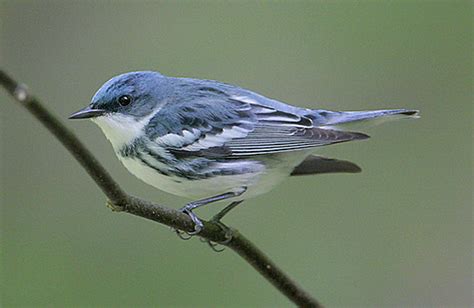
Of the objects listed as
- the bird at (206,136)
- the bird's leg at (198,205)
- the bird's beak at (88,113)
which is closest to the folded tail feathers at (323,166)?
the bird at (206,136)

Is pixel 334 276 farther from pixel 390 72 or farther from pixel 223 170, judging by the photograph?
pixel 223 170

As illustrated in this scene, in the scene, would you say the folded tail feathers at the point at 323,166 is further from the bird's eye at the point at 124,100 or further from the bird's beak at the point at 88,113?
the bird's beak at the point at 88,113

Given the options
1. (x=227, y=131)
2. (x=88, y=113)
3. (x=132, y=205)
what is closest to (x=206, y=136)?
(x=227, y=131)

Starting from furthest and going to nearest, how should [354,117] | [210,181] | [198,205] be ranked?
[354,117], [210,181], [198,205]

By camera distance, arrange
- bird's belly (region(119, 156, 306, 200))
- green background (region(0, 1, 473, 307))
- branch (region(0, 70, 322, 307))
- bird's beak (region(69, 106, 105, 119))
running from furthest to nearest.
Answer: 1. green background (region(0, 1, 473, 307))
2. bird's belly (region(119, 156, 306, 200))
3. bird's beak (region(69, 106, 105, 119))
4. branch (region(0, 70, 322, 307))

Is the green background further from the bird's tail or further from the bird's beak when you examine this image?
the bird's beak

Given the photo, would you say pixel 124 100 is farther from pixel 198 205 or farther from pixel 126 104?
pixel 198 205

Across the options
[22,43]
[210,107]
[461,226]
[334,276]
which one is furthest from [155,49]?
[210,107]

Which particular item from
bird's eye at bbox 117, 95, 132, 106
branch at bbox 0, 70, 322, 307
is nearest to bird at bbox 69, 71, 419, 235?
bird's eye at bbox 117, 95, 132, 106
